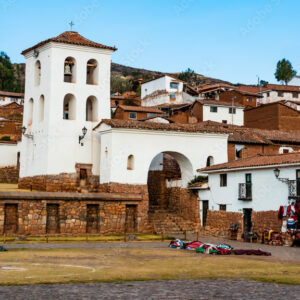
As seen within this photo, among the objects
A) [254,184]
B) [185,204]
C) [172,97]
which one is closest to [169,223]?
[185,204]

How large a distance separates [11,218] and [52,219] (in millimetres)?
2391

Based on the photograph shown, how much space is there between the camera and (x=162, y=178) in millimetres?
41906

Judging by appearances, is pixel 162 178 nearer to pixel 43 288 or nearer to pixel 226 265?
pixel 226 265

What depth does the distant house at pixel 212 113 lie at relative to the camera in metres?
65.5

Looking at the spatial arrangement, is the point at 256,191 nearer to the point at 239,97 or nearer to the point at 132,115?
the point at 132,115

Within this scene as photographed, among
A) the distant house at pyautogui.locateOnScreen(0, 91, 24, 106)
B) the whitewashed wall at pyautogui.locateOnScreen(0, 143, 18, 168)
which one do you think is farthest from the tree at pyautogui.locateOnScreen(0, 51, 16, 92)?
the whitewashed wall at pyautogui.locateOnScreen(0, 143, 18, 168)

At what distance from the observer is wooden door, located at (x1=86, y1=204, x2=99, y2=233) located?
113ft

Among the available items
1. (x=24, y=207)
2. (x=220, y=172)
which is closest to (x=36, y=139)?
(x=24, y=207)

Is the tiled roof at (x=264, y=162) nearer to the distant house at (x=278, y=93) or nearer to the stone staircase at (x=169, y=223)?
the stone staircase at (x=169, y=223)

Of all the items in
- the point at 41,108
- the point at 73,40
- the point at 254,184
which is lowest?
the point at 254,184

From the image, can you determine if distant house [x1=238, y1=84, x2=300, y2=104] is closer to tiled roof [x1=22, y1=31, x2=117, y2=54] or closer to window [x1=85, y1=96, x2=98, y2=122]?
window [x1=85, y1=96, x2=98, y2=122]

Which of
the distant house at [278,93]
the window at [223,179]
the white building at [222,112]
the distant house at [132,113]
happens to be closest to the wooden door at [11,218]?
the window at [223,179]

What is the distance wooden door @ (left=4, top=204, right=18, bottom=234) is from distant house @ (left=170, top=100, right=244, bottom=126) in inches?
1378

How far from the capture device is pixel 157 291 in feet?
41.8
